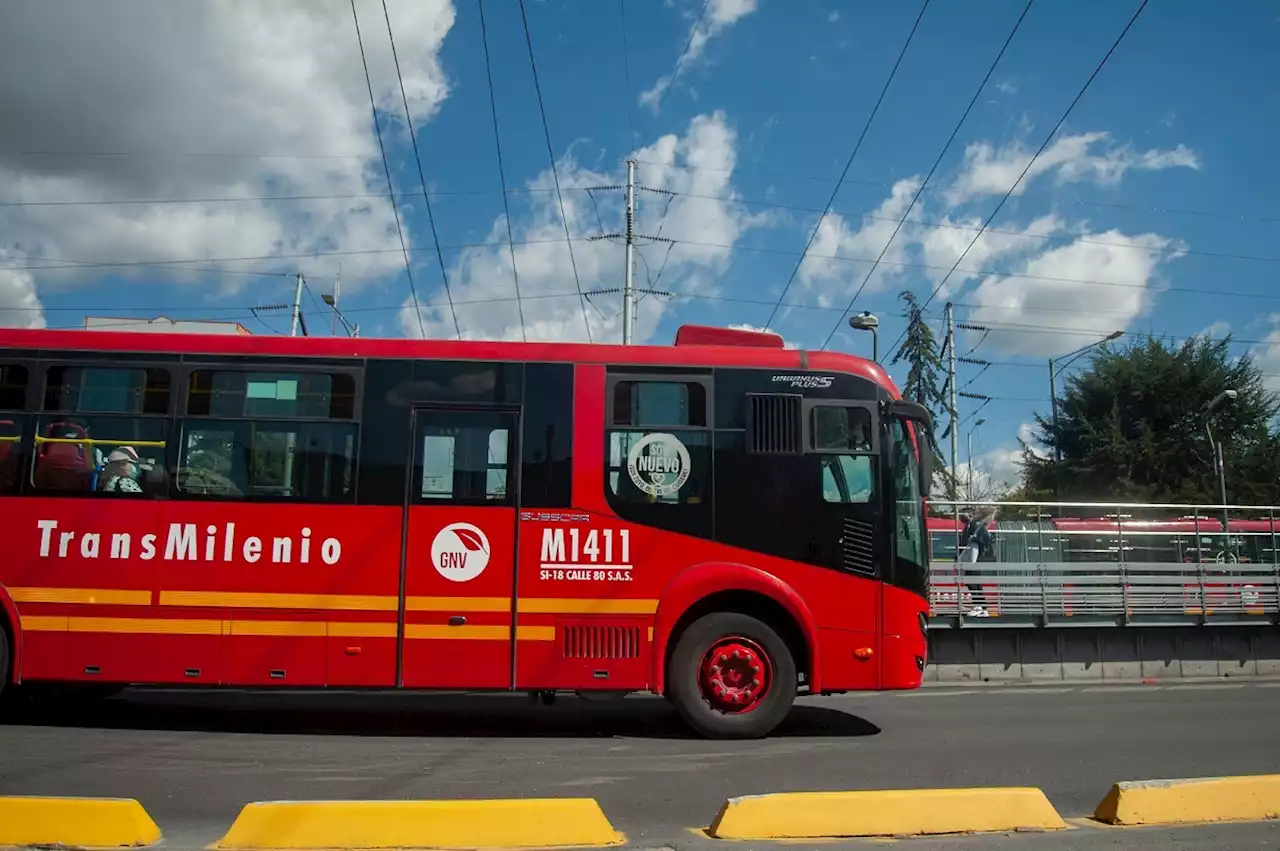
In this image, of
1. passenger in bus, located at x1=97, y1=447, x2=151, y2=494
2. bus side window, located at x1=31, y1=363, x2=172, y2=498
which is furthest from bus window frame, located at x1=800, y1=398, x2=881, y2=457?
passenger in bus, located at x1=97, y1=447, x2=151, y2=494

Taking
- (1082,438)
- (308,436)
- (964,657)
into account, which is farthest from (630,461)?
(1082,438)

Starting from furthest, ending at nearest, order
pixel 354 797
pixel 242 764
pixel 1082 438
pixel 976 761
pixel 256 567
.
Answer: pixel 1082 438, pixel 256 567, pixel 976 761, pixel 242 764, pixel 354 797

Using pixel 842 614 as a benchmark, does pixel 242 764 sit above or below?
below

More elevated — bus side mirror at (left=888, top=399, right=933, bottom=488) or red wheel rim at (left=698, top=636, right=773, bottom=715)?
bus side mirror at (left=888, top=399, right=933, bottom=488)

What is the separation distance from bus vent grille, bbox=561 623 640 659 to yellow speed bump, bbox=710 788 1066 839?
3.28 metres

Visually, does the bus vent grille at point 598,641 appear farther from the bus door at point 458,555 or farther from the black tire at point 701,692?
the bus door at point 458,555

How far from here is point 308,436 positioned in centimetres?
862

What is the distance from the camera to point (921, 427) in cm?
909

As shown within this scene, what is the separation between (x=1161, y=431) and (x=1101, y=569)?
29.2 m

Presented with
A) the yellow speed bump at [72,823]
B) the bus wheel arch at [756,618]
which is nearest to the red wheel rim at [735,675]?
the bus wheel arch at [756,618]

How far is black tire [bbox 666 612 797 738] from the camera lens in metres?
8.44

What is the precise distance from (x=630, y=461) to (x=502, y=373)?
55.3 inches

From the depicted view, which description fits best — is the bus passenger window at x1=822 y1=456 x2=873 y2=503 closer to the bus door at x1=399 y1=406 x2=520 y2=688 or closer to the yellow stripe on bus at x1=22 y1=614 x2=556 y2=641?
the bus door at x1=399 y1=406 x2=520 y2=688

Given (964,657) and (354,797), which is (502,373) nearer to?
(354,797)
